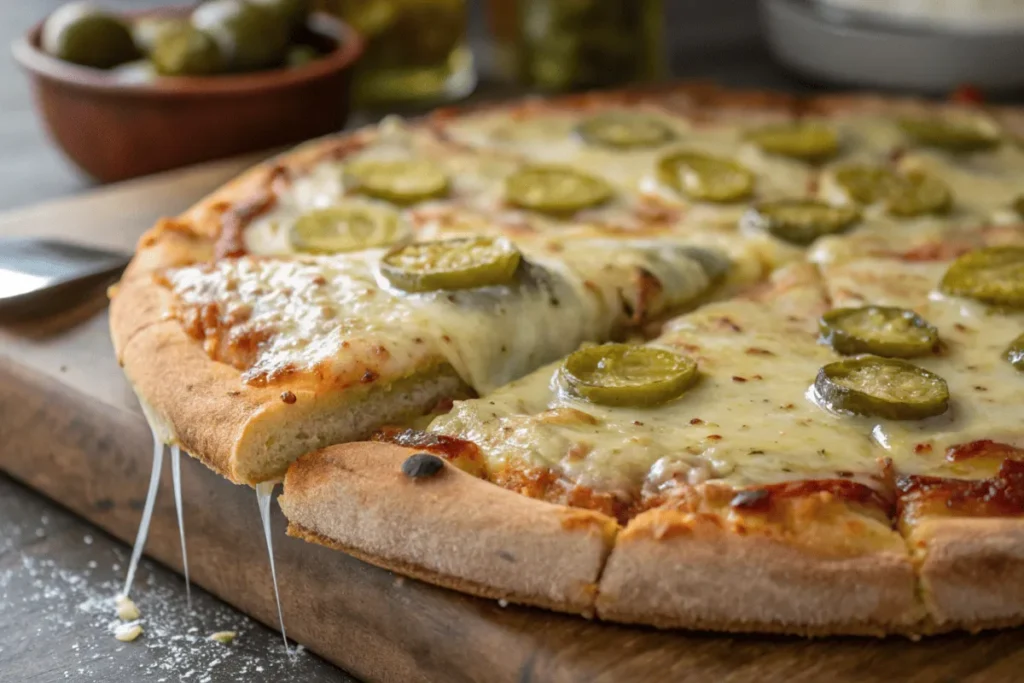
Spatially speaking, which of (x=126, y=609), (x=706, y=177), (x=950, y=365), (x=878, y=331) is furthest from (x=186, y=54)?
(x=950, y=365)

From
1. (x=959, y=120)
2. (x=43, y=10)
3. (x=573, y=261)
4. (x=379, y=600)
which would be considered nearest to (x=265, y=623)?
(x=379, y=600)

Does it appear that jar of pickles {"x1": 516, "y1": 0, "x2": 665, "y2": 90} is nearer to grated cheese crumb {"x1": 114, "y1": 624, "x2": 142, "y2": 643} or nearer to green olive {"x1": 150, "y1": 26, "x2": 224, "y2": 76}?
green olive {"x1": 150, "y1": 26, "x2": 224, "y2": 76}

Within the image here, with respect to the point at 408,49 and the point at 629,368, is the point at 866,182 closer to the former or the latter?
the point at 629,368

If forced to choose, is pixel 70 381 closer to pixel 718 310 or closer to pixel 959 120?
pixel 718 310

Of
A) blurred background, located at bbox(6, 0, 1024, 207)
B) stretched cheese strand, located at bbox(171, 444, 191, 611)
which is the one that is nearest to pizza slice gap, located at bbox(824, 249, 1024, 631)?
stretched cheese strand, located at bbox(171, 444, 191, 611)

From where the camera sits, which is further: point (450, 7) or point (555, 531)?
point (450, 7)

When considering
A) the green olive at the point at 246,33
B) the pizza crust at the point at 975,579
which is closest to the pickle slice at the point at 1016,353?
the pizza crust at the point at 975,579
